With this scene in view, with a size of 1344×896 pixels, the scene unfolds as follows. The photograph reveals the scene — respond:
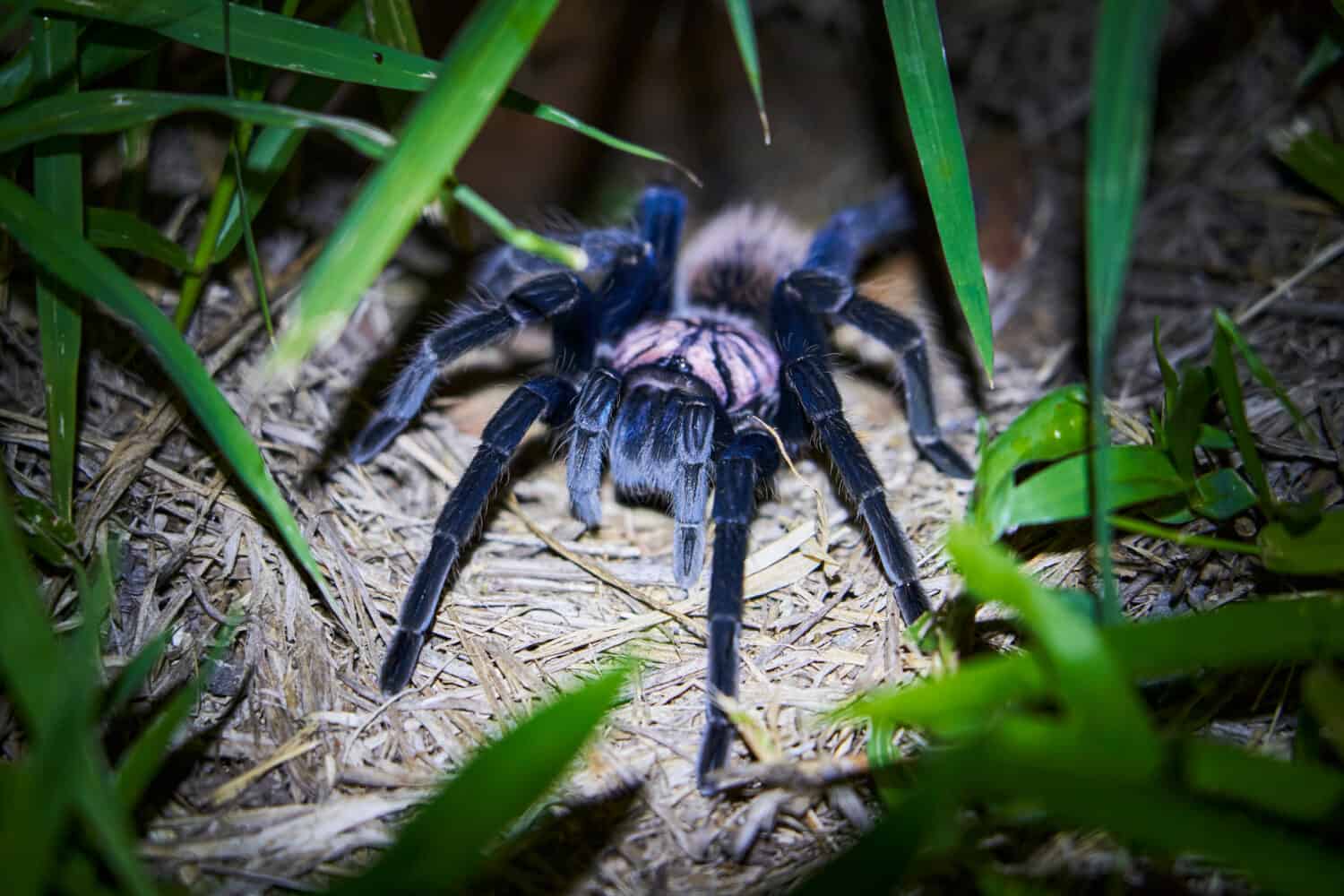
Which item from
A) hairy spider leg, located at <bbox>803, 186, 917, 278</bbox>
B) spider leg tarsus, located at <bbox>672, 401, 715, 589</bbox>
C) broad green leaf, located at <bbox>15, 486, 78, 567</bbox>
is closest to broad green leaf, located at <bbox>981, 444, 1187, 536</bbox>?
spider leg tarsus, located at <bbox>672, 401, 715, 589</bbox>

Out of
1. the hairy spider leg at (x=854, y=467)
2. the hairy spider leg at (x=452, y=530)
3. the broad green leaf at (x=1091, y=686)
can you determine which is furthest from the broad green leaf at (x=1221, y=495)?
the hairy spider leg at (x=452, y=530)

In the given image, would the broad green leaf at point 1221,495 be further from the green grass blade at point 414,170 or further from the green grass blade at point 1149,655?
the green grass blade at point 414,170

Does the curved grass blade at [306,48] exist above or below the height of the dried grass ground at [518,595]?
above

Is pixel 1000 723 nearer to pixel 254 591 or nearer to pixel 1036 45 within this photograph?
pixel 254 591

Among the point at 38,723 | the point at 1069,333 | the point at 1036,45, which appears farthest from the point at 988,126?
the point at 38,723

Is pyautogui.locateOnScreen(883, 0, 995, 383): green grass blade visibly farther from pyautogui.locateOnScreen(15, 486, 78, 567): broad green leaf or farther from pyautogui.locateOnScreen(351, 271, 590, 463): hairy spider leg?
pyautogui.locateOnScreen(15, 486, 78, 567): broad green leaf

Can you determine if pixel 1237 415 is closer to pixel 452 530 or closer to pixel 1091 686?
pixel 1091 686
